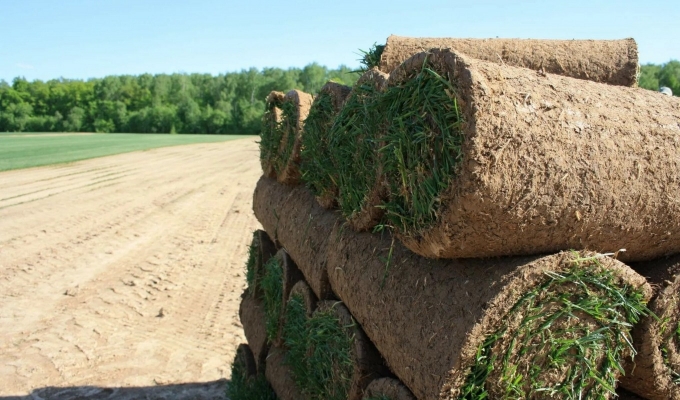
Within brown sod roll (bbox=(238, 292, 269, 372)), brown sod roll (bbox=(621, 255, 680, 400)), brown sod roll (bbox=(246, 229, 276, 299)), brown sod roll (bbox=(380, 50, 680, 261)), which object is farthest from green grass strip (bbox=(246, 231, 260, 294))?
brown sod roll (bbox=(621, 255, 680, 400))

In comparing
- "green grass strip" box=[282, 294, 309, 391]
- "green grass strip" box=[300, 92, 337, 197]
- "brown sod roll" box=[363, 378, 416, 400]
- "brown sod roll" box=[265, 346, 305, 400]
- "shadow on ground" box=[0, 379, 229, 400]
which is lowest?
"shadow on ground" box=[0, 379, 229, 400]

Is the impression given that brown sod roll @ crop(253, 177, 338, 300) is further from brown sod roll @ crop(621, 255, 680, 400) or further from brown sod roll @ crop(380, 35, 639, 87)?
brown sod roll @ crop(621, 255, 680, 400)

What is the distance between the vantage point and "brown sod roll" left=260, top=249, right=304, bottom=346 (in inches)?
194

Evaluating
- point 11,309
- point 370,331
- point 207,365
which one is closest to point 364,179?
point 370,331

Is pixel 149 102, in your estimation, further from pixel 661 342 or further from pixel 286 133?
pixel 661 342

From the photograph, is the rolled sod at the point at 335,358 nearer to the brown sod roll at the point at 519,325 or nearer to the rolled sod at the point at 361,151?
the brown sod roll at the point at 519,325

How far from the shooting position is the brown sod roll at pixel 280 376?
467 centimetres

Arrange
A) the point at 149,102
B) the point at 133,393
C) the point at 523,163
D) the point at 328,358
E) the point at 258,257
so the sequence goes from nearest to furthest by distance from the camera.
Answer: the point at 523,163 < the point at 328,358 < the point at 258,257 < the point at 133,393 < the point at 149,102

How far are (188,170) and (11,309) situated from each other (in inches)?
819

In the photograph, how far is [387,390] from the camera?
2.93 metres

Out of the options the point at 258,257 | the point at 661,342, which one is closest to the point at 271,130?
the point at 258,257

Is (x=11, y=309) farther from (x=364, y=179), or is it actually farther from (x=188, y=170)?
(x=188, y=170)

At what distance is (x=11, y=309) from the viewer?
9219mm

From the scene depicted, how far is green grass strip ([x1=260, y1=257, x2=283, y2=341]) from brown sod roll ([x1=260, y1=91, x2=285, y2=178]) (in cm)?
97
